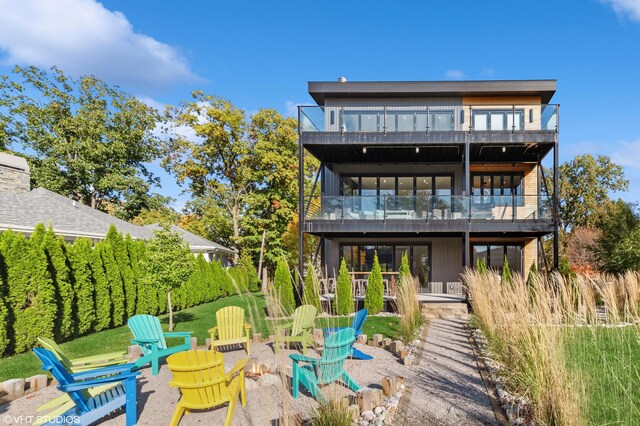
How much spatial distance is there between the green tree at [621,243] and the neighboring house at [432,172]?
1812 mm

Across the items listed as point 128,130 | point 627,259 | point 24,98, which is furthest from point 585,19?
point 24,98

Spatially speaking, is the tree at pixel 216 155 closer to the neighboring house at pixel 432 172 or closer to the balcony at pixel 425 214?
the neighboring house at pixel 432 172

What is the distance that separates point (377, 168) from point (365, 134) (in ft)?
10.8

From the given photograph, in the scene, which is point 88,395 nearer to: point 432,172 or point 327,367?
point 327,367

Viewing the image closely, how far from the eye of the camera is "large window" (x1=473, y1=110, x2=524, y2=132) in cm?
1484

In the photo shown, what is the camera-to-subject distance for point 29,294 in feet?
25.9

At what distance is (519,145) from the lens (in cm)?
1339

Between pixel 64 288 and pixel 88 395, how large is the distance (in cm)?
581

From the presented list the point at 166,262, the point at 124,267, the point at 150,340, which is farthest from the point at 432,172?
the point at 150,340

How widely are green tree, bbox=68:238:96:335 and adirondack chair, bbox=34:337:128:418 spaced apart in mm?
4577

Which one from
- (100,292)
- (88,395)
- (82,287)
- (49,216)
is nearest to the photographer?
(88,395)

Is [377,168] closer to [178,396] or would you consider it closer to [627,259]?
[627,259]

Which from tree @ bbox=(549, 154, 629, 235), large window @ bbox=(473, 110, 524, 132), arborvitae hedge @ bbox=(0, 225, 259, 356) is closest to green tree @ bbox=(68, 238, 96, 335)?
arborvitae hedge @ bbox=(0, 225, 259, 356)

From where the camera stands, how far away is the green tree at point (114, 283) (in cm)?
1045
